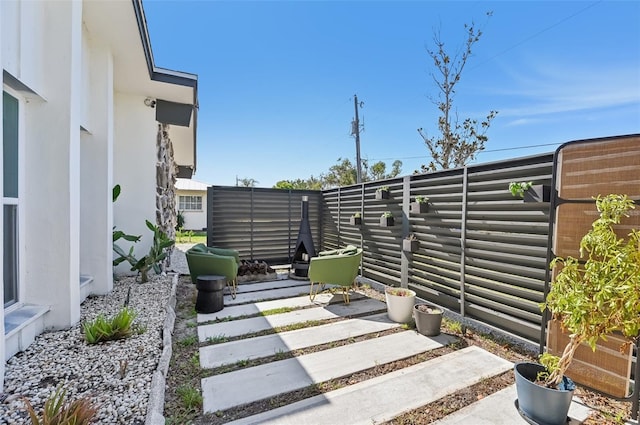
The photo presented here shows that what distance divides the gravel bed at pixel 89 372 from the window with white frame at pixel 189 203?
704 inches

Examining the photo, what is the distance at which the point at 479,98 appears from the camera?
34.6ft

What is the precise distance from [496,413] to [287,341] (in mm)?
2130

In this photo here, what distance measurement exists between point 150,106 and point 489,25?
432 inches

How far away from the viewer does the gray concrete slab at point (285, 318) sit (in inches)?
142

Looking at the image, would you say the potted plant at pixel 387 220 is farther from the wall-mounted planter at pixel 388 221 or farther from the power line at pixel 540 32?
the power line at pixel 540 32

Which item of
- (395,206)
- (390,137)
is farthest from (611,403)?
(390,137)

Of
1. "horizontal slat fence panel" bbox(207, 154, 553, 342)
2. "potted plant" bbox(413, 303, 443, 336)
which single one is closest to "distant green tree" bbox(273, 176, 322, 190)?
"horizontal slat fence panel" bbox(207, 154, 553, 342)

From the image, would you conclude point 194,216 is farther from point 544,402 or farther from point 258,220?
point 544,402

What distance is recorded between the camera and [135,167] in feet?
18.4

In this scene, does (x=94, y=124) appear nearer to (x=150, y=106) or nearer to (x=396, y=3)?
(x=150, y=106)

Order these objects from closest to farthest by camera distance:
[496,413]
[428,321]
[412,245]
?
[496,413] < [428,321] < [412,245]

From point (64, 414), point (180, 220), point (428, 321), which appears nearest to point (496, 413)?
point (428, 321)

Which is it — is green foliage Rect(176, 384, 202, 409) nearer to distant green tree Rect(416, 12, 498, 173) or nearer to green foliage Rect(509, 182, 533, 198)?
green foliage Rect(509, 182, 533, 198)

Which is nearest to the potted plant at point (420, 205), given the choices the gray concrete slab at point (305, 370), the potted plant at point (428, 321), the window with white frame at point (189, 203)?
the potted plant at point (428, 321)
